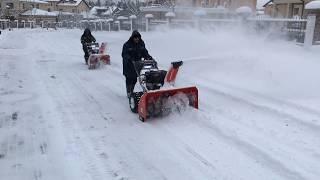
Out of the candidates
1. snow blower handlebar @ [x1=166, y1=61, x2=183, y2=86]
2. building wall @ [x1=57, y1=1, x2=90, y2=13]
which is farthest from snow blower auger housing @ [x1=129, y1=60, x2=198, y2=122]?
building wall @ [x1=57, y1=1, x2=90, y2=13]

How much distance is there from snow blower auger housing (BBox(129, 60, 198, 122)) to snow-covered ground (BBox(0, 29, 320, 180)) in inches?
7.2

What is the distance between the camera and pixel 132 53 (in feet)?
26.0

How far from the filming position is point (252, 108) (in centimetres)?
764

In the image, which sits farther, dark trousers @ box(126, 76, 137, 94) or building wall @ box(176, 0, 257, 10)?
building wall @ box(176, 0, 257, 10)

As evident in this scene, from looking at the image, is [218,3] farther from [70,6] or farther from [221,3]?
[70,6]

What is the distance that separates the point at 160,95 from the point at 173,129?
0.73m

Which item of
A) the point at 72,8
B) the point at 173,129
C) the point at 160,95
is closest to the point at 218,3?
the point at 160,95

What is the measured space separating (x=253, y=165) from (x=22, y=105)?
5363 millimetres

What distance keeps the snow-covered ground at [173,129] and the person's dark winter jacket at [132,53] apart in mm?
785

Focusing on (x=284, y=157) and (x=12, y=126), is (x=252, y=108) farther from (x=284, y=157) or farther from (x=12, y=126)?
(x=12, y=126)

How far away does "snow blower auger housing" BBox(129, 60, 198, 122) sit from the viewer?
6793 millimetres

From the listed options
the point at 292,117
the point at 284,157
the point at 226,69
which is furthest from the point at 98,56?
the point at 284,157

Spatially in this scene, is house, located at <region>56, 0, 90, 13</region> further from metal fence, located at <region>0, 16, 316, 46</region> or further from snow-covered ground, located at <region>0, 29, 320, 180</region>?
snow-covered ground, located at <region>0, 29, 320, 180</region>

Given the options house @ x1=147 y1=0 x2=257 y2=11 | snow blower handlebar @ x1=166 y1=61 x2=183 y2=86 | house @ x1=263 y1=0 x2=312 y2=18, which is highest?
house @ x1=147 y1=0 x2=257 y2=11
